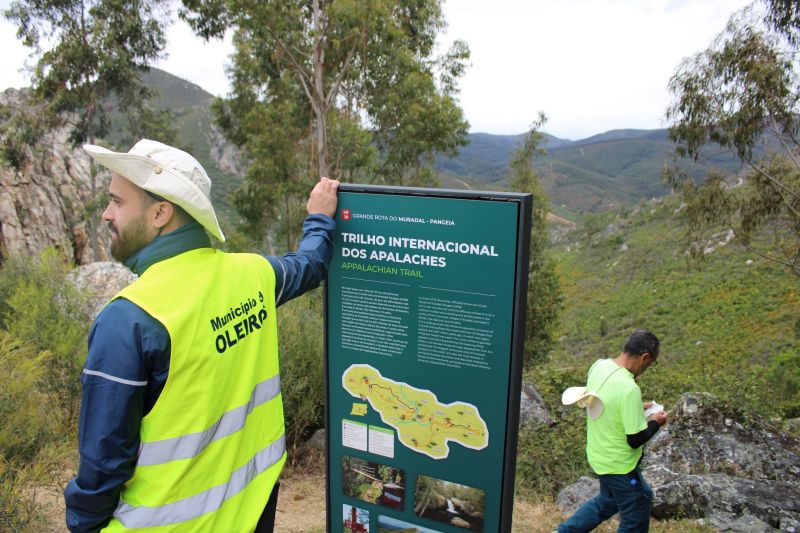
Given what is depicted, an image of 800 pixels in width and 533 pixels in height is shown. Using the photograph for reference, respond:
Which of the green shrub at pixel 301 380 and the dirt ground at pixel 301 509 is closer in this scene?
the dirt ground at pixel 301 509

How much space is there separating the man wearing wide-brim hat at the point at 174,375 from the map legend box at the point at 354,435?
75 centimetres

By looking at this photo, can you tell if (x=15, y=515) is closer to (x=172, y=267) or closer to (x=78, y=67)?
(x=172, y=267)

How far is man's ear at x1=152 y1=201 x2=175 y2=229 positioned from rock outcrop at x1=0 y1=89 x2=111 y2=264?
736 inches

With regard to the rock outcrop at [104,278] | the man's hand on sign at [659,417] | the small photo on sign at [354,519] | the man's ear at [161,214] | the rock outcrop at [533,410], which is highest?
the man's ear at [161,214]

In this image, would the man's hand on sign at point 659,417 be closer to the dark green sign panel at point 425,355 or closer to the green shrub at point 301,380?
the dark green sign panel at point 425,355

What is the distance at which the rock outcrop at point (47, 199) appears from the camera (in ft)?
66.4

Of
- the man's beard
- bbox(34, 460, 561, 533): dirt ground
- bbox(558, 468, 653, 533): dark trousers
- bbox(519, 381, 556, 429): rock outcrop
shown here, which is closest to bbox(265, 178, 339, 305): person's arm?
the man's beard

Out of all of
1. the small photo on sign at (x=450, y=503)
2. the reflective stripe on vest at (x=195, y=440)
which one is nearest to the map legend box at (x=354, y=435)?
the small photo on sign at (x=450, y=503)

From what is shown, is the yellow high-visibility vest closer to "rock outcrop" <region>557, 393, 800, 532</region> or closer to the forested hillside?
"rock outcrop" <region>557, 393, 800, 532</region>

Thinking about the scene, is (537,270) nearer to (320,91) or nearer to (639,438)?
(320,91)

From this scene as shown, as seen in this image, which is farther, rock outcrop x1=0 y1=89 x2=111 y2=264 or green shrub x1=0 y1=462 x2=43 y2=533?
rock outcrop x1=0 y1=89 x2=111 y2=264

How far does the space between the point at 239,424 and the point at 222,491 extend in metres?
0.22

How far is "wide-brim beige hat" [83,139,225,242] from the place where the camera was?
6.31ft

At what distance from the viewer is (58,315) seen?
7590mm
